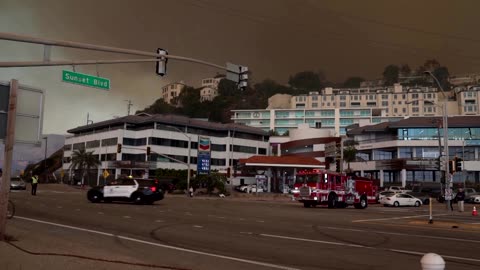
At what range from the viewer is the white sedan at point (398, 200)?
44.8 m

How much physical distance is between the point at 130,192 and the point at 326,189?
1424cm

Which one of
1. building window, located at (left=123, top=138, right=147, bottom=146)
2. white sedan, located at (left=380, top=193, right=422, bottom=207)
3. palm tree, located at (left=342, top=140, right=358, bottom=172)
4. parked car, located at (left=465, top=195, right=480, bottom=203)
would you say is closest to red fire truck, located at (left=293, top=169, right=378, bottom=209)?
white sedan, located at (left=380, top=193, right=422, bottom=207)

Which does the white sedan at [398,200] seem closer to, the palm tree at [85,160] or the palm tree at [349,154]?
the palm tree at [349,154]

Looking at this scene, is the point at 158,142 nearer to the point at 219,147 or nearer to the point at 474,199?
the point at 219,147

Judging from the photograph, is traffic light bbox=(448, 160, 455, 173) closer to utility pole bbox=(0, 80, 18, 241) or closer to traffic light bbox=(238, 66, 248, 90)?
traffic light bbox=(238, 66, 248, 90)

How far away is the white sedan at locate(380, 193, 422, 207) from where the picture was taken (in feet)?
147

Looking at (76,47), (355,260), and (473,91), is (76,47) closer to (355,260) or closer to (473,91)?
(355,260)

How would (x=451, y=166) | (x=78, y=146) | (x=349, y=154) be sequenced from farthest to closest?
(x=78, y=146) → (x=349, y=154) → (x=451, y=166)

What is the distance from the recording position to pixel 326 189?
34.8 metres

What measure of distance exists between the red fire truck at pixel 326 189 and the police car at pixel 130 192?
34.6 feet

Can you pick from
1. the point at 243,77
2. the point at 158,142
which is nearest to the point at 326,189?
the point at 243,77

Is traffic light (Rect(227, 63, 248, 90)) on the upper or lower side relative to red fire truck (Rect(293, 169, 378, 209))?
upper

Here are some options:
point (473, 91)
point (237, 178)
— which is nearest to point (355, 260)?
point (237, 178)

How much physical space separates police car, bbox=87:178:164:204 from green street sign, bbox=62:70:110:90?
1382 centimetres
